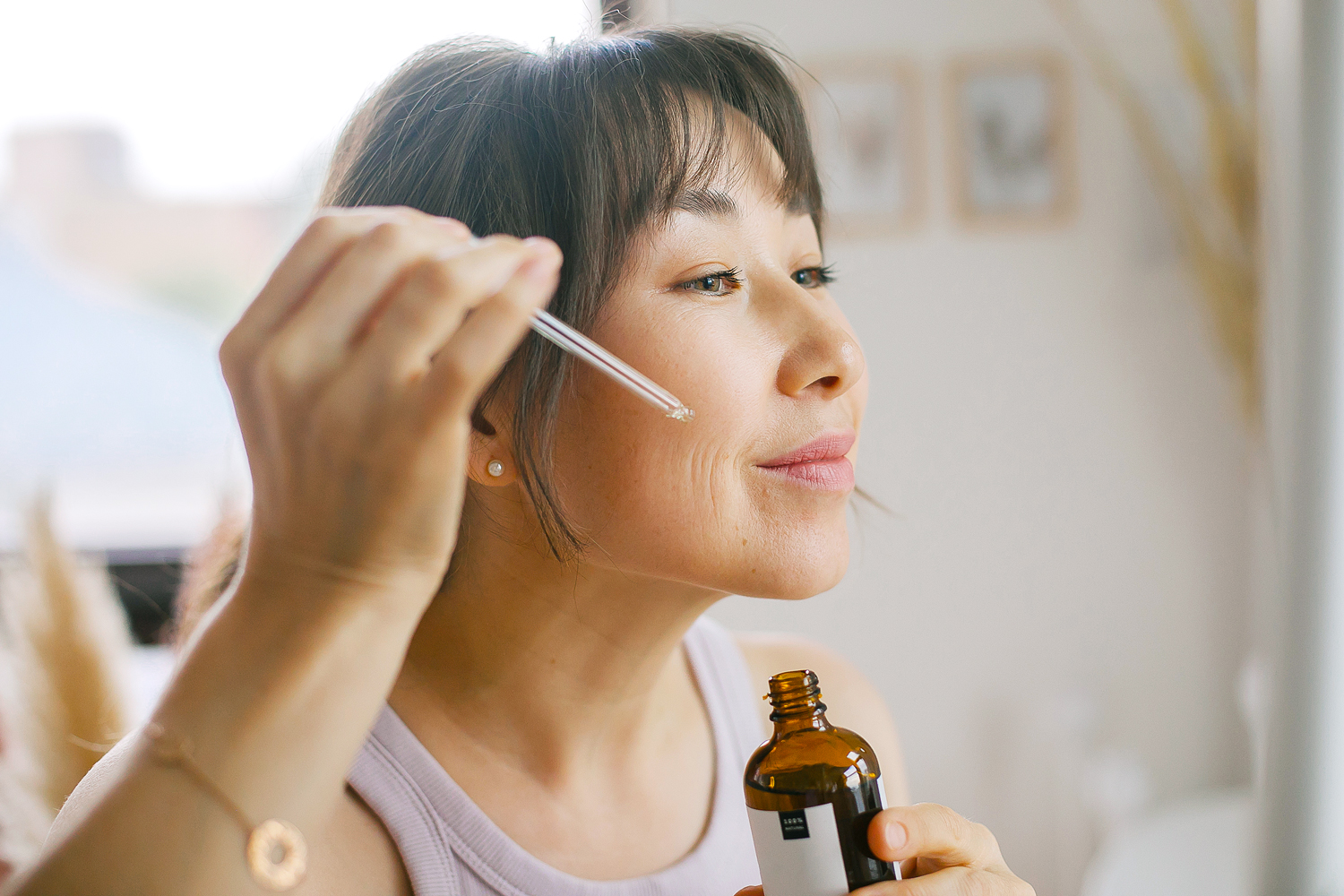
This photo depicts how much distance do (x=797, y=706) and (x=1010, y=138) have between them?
178 centimetres

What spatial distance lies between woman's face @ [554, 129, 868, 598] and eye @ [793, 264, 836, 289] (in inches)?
3.3

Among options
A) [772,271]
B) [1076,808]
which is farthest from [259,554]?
[1076,808]

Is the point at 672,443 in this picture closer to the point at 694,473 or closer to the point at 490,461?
the point at 694,473

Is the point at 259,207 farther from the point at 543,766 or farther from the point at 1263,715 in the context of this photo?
the point at 1263,715

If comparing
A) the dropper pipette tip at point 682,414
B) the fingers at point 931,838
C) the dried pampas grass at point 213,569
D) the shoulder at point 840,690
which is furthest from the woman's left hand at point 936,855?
the dried pampas grass at point 213,569

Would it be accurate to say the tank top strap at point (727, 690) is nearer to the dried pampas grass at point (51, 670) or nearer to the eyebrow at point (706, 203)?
the eyebrow at point (706, 203)

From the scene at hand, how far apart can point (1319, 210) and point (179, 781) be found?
26.5 inches

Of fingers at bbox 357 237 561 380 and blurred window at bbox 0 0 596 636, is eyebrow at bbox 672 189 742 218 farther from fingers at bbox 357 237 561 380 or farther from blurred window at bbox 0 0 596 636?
blurred window at bbox 0 0 596 636

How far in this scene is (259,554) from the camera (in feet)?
1.52

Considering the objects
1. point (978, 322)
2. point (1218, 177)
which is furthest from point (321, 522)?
point (1218, 177)

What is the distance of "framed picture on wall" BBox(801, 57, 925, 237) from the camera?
2000 millimetres

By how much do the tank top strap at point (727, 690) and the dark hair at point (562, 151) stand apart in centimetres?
32

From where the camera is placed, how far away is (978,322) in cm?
202

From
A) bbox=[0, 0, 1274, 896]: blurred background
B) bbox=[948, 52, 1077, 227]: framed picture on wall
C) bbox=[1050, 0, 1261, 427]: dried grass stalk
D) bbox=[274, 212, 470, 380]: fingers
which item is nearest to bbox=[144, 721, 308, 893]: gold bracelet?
bbox=[274, 212, 470, 380]: fingers
